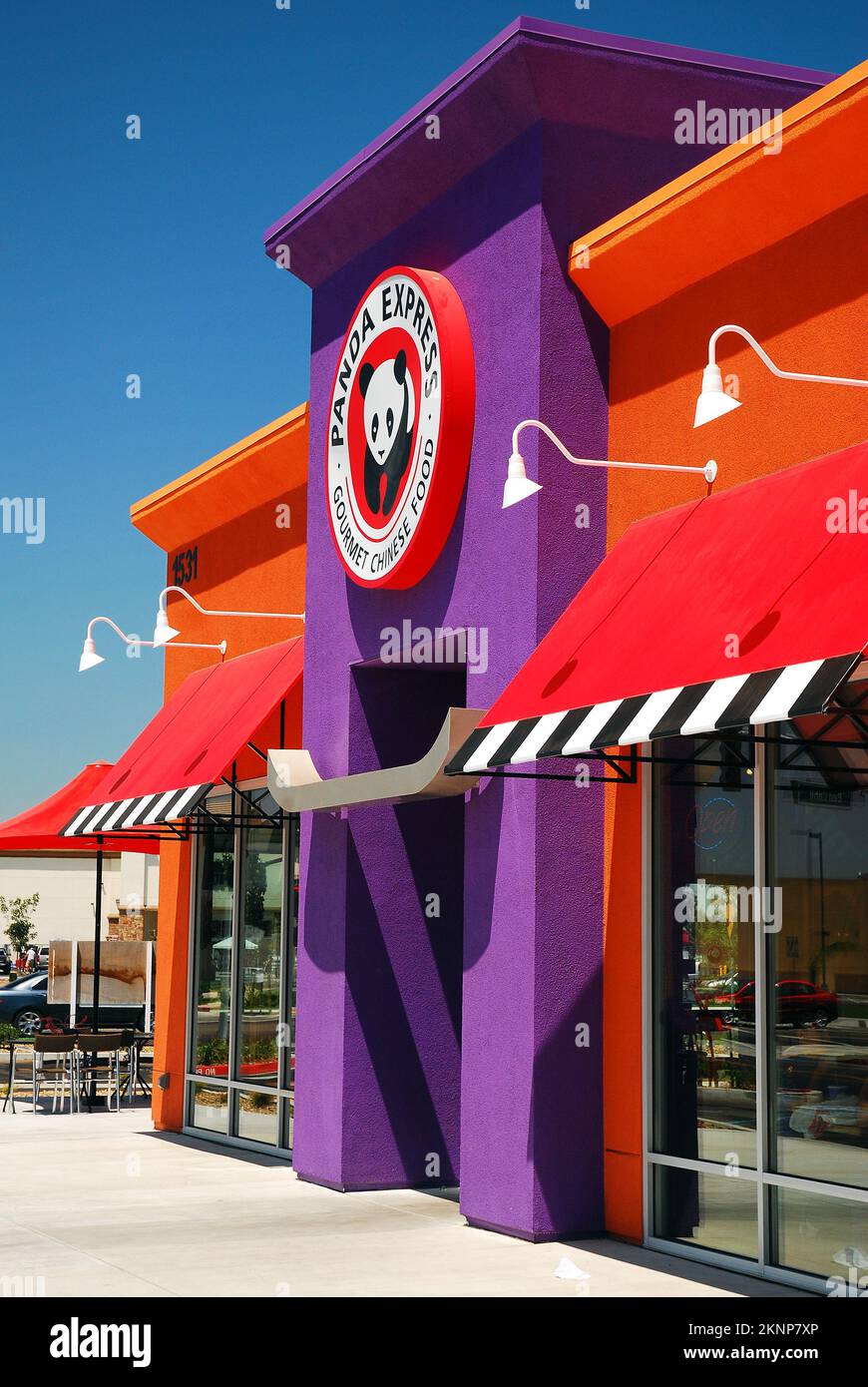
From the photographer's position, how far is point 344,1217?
11180mm

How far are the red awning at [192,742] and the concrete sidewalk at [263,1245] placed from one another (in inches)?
119

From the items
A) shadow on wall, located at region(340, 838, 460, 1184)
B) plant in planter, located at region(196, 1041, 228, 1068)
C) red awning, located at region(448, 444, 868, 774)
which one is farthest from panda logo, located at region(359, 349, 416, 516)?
plant in planter, located at region(196, 1041, 228, 1068)

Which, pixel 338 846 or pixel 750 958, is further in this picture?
pixel 338 846

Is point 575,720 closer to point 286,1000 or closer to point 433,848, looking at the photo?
point 433,848

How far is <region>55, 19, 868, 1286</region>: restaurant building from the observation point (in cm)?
871

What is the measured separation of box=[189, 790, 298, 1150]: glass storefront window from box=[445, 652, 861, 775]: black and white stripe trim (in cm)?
533

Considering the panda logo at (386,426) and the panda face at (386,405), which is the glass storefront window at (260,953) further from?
the panda face at (386,405)

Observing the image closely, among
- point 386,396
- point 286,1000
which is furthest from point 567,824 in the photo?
point 286,1000

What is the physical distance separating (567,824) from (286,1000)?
4765mm

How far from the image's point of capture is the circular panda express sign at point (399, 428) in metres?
11.6

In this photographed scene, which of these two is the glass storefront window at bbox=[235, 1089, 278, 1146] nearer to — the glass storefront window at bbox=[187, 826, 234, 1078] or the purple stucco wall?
the glass storefront window at bbox=[187, 826, 234, 1078]

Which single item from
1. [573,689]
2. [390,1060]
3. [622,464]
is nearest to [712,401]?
[573,689]

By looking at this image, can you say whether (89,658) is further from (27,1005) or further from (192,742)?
(27,1005)

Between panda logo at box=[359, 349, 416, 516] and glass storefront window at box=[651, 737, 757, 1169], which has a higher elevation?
panda logo at box=[359, 349, 416, 516]
